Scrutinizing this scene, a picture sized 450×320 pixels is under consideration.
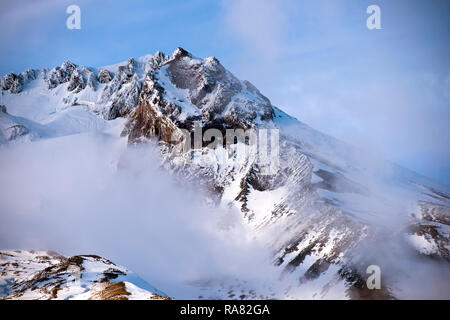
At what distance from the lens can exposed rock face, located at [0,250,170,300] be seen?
54.0 meters

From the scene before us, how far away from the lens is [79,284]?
64.6 m

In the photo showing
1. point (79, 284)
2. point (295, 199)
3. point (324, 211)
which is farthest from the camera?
point (295, 199)

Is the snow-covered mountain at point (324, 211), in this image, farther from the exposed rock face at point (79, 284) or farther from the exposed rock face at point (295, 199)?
the exposed rock face at point (79, 284)

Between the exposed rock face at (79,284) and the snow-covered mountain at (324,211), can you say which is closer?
the exposed rock face at (79,284)

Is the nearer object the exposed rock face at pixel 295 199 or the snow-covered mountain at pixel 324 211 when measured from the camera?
the snow-covered mountain at pixel 324 211

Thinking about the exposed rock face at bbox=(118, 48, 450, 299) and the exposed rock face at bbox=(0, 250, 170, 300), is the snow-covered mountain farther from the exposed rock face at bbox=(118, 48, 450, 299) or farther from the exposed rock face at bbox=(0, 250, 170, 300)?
the exposed rock face at bbox=(0, 250, 170, 300)

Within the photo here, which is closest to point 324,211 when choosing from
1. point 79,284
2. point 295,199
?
point 295,199

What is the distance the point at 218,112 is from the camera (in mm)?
196750

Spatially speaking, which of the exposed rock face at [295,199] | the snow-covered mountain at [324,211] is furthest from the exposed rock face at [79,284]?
the exposed rock face at [295,199]

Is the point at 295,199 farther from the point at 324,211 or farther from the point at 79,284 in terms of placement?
the point at 79,284

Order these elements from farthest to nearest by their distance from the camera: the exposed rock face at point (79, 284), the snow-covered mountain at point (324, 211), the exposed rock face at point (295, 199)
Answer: the exposed rock face at point (295, 199), the snow-covered mountain at point (324, 211), the exposed rock face at point (79, 284)

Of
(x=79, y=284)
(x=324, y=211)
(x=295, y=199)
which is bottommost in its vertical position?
(x=295, y=199)

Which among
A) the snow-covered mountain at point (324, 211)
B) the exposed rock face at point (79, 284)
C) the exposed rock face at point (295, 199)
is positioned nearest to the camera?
the exposed rock face at point (79, 284)

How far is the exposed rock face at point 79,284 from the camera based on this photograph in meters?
54.0
